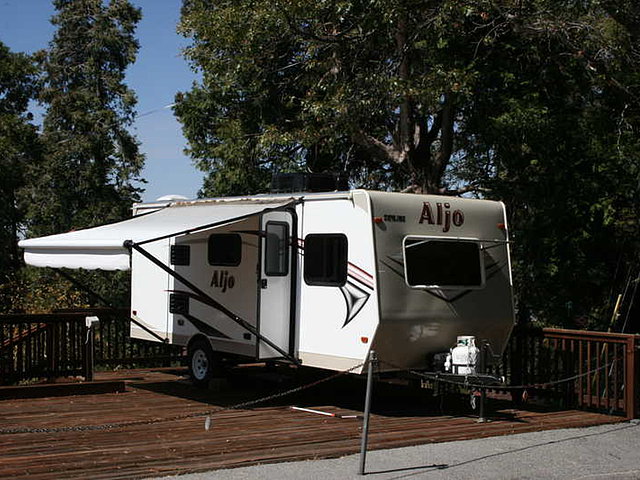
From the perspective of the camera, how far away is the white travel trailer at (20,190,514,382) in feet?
37.3

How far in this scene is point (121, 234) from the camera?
1262 cm

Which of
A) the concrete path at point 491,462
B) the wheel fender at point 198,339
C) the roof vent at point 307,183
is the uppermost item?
the roof vent at point 307,183

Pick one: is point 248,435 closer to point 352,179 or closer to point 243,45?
point 243,45

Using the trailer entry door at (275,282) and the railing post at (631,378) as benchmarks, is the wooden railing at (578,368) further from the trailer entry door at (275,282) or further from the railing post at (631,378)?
the trailer entry door at (275,282)

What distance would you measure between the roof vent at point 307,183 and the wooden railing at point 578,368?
3372 millimetres

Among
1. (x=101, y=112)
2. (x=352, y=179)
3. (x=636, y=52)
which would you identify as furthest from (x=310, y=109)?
(x=101, y=112)

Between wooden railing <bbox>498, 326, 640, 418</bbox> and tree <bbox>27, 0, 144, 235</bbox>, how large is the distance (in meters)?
18.1

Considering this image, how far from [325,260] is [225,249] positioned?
6.63 feet

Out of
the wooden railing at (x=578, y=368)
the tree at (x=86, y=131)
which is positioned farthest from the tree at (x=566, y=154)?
the tree at (x=86, y=131)

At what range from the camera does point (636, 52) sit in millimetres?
17422

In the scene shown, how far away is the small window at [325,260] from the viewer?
458 inches

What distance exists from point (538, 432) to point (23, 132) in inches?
954

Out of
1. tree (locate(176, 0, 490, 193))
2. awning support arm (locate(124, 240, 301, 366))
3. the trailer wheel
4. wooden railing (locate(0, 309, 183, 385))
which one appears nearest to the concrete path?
awning support arm (locate(124, 240, 301, 366))

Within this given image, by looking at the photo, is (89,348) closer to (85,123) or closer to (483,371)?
(483,371)
